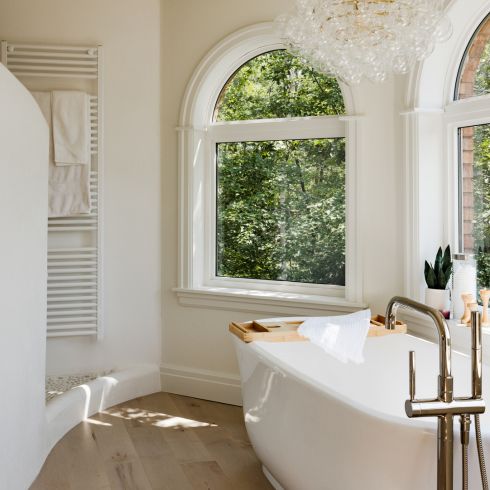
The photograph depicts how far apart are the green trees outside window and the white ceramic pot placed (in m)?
0.71

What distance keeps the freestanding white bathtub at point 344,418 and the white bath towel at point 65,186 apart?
68.2 inches

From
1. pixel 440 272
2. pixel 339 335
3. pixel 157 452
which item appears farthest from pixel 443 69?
pixel 157 452

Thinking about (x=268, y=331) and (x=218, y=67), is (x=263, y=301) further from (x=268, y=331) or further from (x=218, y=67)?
(x=218, y=67)

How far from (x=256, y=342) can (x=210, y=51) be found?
2134 mm

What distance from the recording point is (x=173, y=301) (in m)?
4.32

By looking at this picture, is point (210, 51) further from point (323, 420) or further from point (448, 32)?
point (323, 420)

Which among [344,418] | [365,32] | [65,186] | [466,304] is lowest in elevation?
[344,418]

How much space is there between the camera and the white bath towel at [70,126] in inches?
160

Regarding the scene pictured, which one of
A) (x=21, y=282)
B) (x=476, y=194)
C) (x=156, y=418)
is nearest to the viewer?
(x=21, y=282)

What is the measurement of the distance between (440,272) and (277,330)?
0.98m

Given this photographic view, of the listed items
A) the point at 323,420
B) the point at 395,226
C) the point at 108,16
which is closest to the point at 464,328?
the point at 395,226

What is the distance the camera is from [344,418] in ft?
6.56

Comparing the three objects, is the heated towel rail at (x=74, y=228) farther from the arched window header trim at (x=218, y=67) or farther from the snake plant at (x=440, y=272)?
the snake plant at (x=440, y=272)

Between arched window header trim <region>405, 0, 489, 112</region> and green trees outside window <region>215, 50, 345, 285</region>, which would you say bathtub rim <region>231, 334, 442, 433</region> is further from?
arched window header trim <region>405, 0, 489, 112</region>
